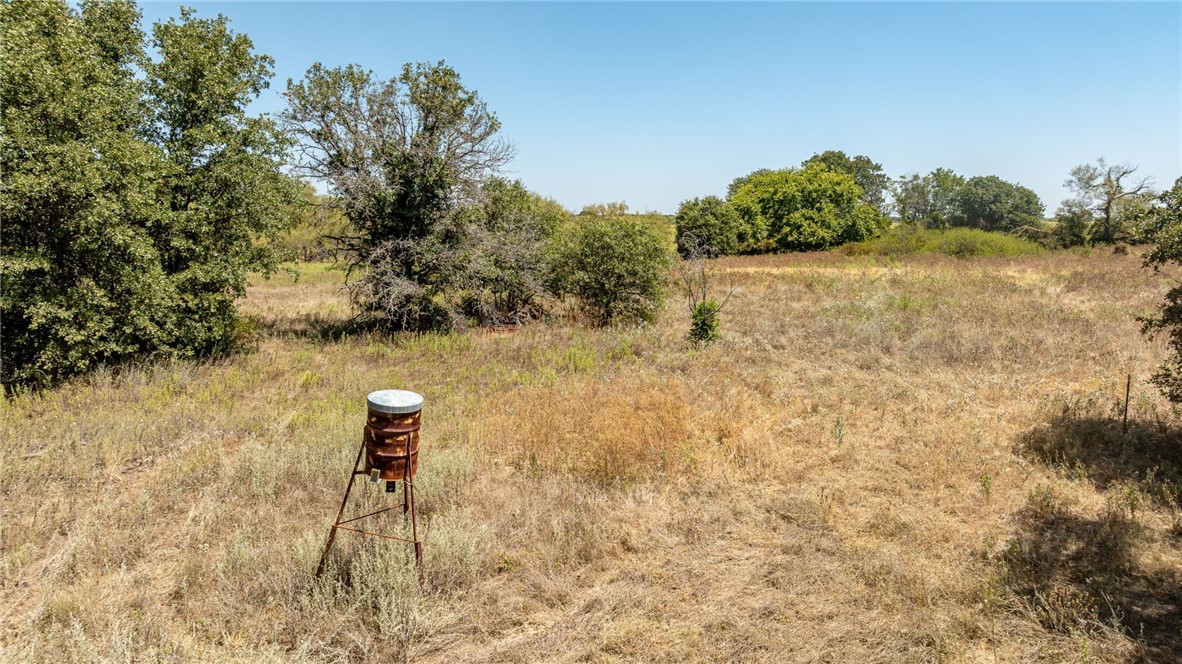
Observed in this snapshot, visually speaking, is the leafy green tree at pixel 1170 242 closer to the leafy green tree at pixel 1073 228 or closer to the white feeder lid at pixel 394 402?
the white feeder lid at pixel 394 402

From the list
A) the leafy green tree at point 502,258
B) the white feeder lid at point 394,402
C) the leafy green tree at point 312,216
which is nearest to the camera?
the white feeder lid at point 394,402

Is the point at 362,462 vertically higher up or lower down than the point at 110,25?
lower down

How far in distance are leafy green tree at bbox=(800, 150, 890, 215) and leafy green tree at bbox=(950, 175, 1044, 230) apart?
26.8 feet

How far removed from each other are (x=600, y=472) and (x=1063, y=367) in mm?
9742

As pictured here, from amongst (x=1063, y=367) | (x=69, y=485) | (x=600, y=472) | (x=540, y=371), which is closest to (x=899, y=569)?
(x=600, y=472)

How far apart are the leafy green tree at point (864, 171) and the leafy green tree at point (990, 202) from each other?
26.8ft

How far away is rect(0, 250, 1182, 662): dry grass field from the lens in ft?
12.7

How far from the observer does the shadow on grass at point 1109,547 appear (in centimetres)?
405

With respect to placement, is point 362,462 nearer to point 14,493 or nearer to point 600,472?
point 600,472

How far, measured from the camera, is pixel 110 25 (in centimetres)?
1059

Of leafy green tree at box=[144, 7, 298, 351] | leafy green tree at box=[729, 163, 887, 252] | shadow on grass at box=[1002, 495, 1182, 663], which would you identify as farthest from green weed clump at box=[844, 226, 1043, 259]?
leafy green tree at box=[144, 7, 298, 351]

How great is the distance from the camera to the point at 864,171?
6731cm

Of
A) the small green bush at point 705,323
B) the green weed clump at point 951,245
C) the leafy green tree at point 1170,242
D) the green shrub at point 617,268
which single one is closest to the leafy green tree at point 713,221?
the green weed clump at point 951,245

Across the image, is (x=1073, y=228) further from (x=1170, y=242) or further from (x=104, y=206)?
(x=104, y=206)
